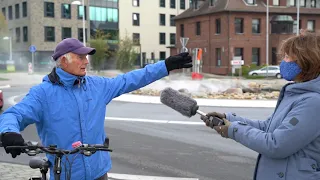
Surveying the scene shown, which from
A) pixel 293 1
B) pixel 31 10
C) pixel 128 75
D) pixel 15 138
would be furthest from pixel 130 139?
pixel 31 10

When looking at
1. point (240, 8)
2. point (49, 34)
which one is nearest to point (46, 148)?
point (240, 8)

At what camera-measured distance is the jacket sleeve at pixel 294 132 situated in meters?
2.42

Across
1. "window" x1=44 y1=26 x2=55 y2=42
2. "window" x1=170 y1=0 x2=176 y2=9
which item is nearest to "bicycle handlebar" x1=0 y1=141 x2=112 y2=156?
"window" x1=44 y1=26 x2=55 y2=42

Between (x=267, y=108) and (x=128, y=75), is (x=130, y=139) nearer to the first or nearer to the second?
(x=128, y=75)

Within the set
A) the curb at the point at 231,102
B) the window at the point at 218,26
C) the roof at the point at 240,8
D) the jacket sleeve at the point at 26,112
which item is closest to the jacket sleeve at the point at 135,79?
the jacket sleeve at the point at 26,112

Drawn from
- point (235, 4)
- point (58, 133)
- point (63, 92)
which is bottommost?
point (58, 133)

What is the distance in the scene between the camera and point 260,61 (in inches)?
1850

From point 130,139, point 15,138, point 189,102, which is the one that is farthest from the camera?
point 130,139

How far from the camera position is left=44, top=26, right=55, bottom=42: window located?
196 ft

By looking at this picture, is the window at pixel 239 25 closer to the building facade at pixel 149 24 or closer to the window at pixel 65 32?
the building facade at pixel 149 24

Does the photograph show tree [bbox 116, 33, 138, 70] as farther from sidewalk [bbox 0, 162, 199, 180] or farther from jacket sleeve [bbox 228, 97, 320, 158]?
jacket sleeve [bbox 228, 97, 320, 158]

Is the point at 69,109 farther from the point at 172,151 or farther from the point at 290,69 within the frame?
the point at 172,151

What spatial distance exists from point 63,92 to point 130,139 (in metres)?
6.58

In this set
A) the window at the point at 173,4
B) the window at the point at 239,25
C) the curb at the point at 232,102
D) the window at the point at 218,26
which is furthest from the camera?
the window at the point at 173,4
